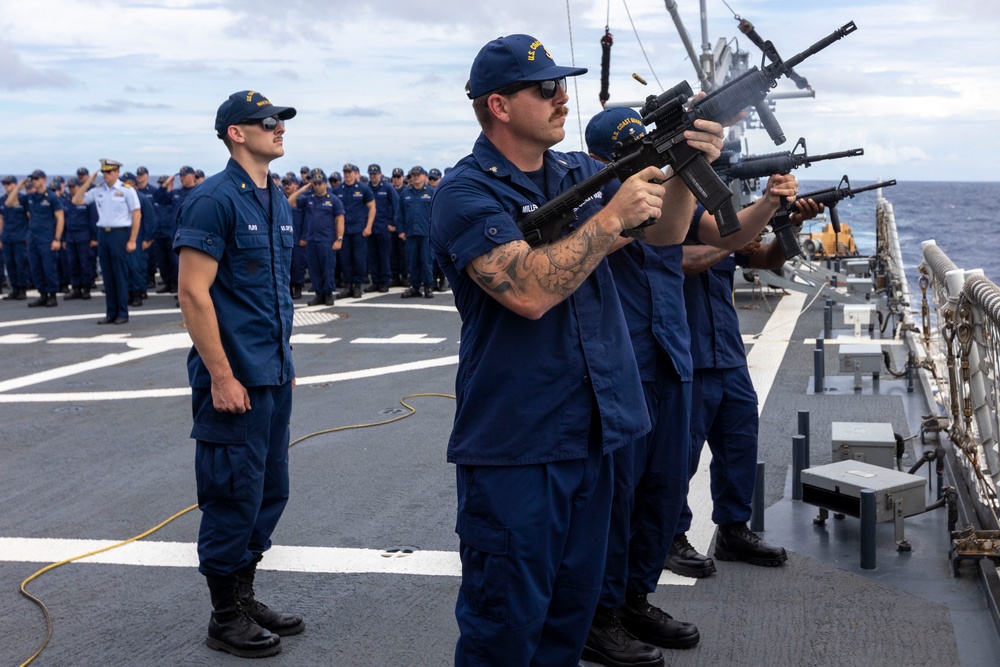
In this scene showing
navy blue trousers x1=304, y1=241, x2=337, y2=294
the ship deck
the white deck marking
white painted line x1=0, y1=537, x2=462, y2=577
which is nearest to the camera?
the ship deck

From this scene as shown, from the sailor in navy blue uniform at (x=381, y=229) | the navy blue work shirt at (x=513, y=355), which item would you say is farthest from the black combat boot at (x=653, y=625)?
the sailor in navy blue uniform at (x=381, y=229)

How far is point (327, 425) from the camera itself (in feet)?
26.6

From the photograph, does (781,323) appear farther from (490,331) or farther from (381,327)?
(490,331)

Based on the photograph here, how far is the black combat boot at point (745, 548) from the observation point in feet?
15.7

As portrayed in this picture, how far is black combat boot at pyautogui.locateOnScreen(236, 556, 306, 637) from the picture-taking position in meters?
4.20

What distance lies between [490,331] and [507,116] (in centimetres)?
61

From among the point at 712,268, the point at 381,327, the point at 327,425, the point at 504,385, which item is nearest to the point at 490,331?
the point at 504,385

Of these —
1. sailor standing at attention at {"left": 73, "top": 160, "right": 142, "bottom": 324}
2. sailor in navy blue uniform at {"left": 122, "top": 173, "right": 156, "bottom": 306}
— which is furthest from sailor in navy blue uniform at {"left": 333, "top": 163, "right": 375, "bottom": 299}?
sailor standing at attention at {"left": 73, "top": 160, "right": 142, "bottom": 324}

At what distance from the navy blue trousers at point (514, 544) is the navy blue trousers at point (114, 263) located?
484 inches

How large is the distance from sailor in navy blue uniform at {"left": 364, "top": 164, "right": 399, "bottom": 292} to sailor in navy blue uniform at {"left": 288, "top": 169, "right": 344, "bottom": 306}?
173 centimetres

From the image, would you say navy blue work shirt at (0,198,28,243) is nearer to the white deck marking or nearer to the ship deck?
the ship deck

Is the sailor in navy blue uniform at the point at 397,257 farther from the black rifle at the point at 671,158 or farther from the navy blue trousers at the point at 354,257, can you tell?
the black rifle at the point at 671,158

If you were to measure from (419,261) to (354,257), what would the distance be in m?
1.21

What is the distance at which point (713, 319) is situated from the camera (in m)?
4.69
